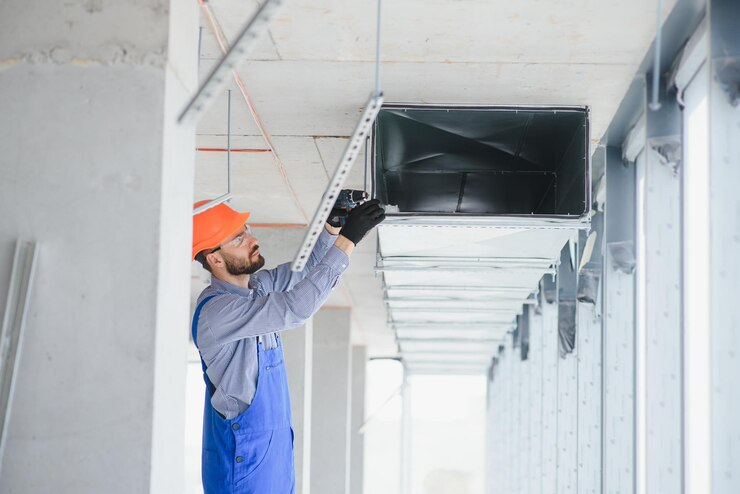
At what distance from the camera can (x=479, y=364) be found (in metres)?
14.9

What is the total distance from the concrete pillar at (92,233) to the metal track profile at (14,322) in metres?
0.03

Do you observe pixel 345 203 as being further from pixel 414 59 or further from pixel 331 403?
pixel 331 403

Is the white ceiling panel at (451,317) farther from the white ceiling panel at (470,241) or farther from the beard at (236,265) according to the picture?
the beard at (236,265)

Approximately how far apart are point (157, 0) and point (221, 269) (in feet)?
5.48

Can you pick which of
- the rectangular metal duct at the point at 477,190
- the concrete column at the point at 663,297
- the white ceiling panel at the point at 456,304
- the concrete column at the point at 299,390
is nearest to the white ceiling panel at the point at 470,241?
the rectangular metal duct at the point at 477,190

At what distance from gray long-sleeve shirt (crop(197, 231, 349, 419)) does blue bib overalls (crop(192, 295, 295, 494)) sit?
45mm

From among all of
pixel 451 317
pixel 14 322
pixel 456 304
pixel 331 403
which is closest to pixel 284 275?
pixel 14 322

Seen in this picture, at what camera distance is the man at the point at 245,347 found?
4.20m

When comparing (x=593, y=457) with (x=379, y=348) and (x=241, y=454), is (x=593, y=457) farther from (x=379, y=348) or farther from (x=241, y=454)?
(x=379, y=348)

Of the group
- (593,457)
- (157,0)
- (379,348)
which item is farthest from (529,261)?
(379,348)

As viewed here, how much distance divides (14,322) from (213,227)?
5.20 feet

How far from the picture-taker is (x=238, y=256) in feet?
15.6

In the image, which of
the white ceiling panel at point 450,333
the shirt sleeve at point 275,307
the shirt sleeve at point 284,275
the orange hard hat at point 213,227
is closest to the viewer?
the shirt sleeve at point 275,307

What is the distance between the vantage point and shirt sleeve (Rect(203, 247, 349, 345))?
13.6 feet
